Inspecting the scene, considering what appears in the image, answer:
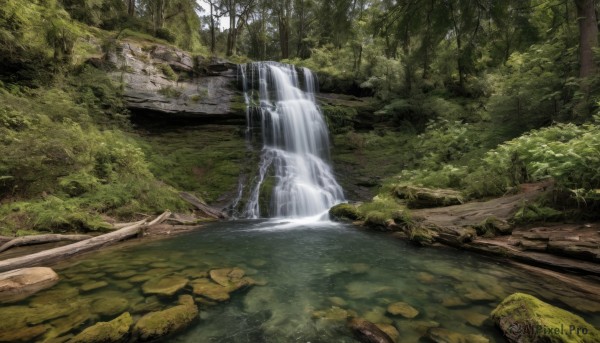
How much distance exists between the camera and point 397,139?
57.3 ft

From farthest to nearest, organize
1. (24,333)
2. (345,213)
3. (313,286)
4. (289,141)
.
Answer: (289,141)
(345,213)
(313,286)
(24,333)

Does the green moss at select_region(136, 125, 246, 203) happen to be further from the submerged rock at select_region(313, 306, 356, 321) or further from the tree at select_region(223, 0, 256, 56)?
the tree at select_region(223, 0, 256, 56)

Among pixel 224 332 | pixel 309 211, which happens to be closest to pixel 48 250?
pixel 224 332

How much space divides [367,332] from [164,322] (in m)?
2.08

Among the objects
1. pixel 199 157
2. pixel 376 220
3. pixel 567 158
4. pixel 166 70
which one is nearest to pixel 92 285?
pixel 376 220

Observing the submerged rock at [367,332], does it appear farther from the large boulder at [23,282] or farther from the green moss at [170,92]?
the green moss at [170,92]

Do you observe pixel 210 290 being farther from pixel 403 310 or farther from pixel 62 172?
pixel 62 172

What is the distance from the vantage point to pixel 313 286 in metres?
4.37

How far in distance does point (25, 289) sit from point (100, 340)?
2.19 m

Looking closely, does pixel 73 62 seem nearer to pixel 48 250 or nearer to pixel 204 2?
pixel 48 250

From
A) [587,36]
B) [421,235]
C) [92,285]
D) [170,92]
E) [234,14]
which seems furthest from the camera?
[234,14]

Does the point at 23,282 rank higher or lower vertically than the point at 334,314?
higher

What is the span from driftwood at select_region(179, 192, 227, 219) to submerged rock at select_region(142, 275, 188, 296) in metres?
6.78

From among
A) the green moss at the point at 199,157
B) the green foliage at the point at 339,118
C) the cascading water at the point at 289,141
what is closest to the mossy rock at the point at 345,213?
the cascading water at the point at 289,141
